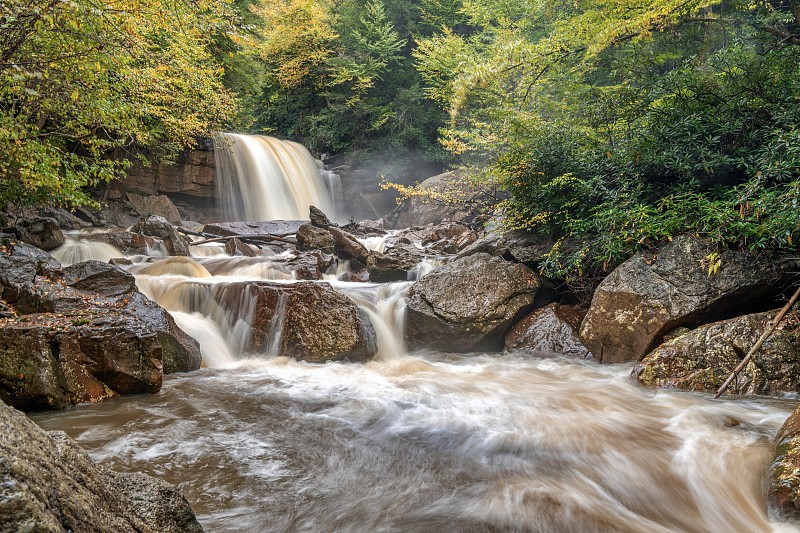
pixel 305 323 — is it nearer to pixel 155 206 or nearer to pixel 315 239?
pixel 315 239

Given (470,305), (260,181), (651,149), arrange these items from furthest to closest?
(260,181)
(470,305)
(651,149)

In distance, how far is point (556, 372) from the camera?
6.59 meters

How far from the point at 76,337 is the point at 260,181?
51.7 ft

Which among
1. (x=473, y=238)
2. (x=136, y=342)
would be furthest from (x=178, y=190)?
(x=136, y=342)

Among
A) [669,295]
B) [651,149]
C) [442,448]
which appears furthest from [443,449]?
[651,149]

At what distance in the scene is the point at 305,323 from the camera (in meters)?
7.19

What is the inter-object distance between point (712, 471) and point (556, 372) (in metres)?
3.04

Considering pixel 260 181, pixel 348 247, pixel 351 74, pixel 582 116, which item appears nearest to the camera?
pixel 582 116

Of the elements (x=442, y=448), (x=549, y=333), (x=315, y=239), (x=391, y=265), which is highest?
(x=315, y=239)

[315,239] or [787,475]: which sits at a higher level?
[315,239]

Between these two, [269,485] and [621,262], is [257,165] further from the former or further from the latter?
[269,485]

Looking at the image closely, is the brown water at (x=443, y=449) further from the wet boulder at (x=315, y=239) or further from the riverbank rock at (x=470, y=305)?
the wet boulder at (x=315, y=239)

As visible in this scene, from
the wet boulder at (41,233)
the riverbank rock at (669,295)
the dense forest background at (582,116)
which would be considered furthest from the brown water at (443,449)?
the wet boulder at (41,233)

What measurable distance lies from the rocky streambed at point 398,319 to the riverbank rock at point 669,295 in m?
0.02
